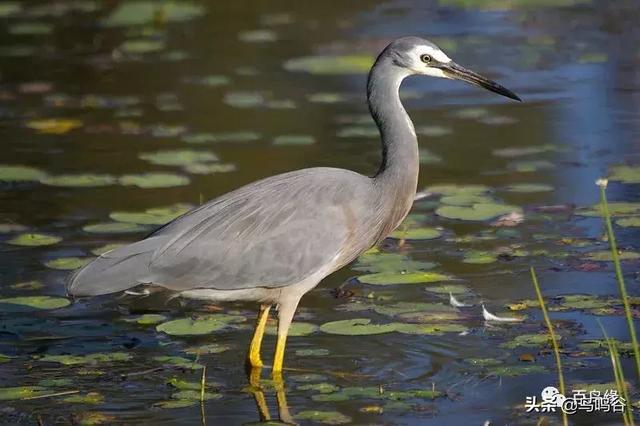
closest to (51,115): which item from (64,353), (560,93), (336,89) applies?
(336,89)

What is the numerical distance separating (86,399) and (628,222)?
343 centimetres

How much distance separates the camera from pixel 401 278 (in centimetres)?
724

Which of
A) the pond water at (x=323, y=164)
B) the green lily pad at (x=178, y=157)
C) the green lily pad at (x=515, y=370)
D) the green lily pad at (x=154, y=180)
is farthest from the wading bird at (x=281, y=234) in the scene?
the green lily pad at (x=178, y=157)

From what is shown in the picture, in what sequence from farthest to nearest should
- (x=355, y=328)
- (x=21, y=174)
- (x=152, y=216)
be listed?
(x=21, y=174) < (x=152, y=216) < (x=355, y=328)

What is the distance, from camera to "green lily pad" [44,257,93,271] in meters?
7.68

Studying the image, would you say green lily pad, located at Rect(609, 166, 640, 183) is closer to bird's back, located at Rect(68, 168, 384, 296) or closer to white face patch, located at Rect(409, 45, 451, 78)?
white face patch, located at Rect(409, 45, 451, 78)

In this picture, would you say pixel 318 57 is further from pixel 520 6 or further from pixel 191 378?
pixel 191 378

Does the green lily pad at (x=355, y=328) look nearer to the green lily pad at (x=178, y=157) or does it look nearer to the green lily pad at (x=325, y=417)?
the green lily pad at (x=325, y=417)

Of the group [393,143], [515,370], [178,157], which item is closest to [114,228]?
[178,157]

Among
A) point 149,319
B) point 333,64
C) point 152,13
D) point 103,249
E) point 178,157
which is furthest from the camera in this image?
point 152,13

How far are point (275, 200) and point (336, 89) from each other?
558 centimetres

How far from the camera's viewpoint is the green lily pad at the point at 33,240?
8.10m

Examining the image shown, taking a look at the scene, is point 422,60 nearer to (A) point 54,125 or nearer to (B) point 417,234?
(B) point 417,234

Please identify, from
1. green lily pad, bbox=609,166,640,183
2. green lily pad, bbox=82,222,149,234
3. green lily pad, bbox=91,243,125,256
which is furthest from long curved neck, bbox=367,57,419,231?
green lily pad, bbox=609,166,640,183
